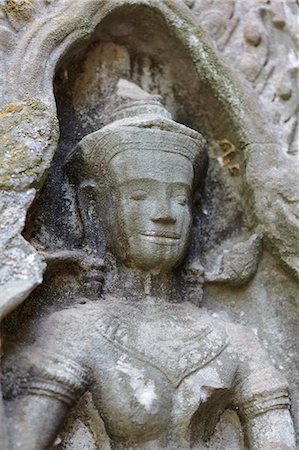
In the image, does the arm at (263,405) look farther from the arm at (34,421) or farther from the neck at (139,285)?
the arm at (34,421)

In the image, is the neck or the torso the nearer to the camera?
the torso

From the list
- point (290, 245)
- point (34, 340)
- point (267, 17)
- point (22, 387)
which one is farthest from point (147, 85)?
point (22, 387)

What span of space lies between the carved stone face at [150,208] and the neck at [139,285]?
0.14ft

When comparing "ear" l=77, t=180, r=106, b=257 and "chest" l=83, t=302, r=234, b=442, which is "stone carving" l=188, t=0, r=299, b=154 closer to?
"ear" l=77, t=180, r=106, b=257

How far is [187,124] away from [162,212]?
0.72m

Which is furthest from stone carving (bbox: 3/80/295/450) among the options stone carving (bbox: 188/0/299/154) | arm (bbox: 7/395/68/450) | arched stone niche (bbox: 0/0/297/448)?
stone carving (bbox: 188/0/299/154)

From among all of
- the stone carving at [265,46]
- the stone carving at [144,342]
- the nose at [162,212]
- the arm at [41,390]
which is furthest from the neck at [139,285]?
the stone carving at [265,46]

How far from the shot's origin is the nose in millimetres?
2539

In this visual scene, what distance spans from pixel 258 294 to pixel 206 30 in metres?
1.29

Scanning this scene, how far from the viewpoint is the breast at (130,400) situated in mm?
2285

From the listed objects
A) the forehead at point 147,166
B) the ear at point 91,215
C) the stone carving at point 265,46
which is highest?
the stone carving at point 265,46

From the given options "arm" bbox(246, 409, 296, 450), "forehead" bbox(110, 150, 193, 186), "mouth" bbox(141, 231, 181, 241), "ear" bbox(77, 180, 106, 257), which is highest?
"forehead" bbox(110, 150, 193, 186)

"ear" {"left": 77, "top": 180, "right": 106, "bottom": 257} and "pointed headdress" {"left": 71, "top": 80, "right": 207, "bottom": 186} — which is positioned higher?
"pointed headdress" {"left": 71, "top": 80, "right": 207, "bottom": 186}

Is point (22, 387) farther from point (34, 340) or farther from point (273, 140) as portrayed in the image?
point (273, 140)
